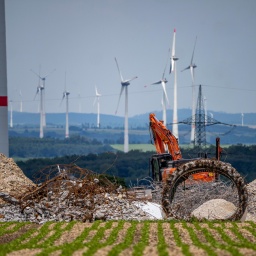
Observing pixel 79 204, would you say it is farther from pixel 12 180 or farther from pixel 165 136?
pixel 165 136

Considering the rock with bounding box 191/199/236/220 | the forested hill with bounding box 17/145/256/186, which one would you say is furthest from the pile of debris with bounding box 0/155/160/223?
the forested hill with bounding box 17/145/256/186

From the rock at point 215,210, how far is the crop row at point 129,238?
163 centimetres

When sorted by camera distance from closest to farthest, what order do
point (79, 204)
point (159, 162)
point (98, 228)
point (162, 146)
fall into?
point (98, 228), point (79, 204), point (159, 162), point (162, 146)

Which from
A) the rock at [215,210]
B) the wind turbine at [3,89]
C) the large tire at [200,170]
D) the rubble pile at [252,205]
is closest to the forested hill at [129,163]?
the wind turbine at [3,89]

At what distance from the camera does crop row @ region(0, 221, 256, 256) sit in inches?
543

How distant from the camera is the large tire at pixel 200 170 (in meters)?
23.0

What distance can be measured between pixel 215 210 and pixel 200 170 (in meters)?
1.62

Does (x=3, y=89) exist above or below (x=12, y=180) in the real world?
above

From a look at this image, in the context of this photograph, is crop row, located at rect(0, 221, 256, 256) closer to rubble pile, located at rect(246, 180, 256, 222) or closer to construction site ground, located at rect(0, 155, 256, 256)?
construction site ground, located at rect(0, 155, 256, 256)

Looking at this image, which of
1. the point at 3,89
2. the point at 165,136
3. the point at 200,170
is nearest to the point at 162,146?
the point at 165,136

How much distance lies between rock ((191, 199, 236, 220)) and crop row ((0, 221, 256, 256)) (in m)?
1.63

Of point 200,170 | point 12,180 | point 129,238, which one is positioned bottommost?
point 12,180

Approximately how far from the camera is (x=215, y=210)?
22.6 metres

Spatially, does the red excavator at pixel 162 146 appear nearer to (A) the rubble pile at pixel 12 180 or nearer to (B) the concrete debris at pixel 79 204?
(A) the rubble pile at pixel 12 180
